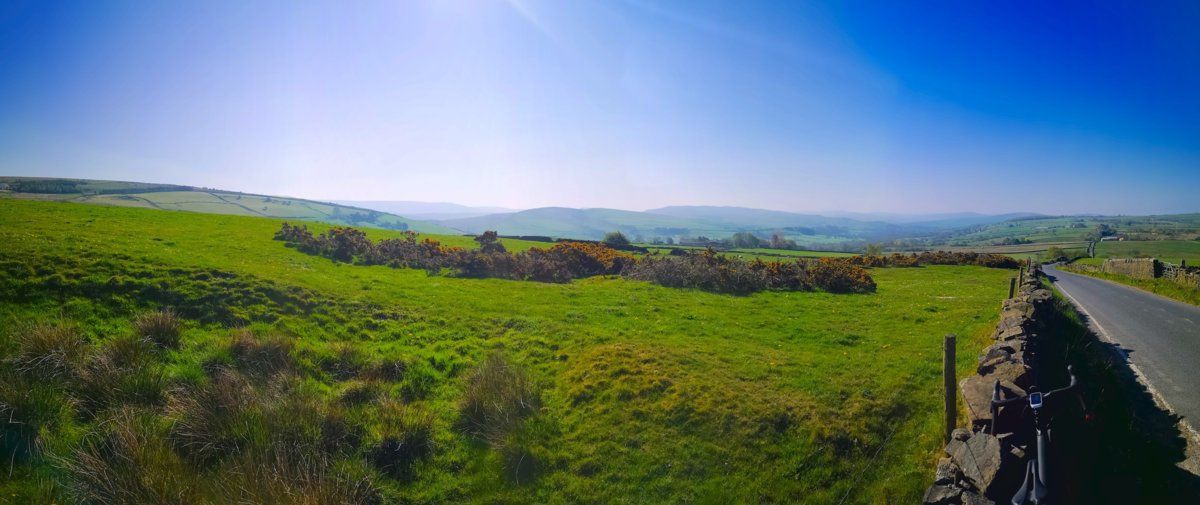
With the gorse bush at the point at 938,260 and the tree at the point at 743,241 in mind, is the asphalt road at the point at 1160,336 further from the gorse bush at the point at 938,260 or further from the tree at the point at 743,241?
the tree at the point at 743,241

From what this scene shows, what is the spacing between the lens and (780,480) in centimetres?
784

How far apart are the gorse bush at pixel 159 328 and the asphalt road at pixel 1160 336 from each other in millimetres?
23198

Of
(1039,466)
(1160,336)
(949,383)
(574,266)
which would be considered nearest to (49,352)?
(1039,466)

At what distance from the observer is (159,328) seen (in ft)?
38.9

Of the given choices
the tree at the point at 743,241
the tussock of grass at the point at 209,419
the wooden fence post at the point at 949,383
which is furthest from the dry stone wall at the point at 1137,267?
the tree at the point at 743,241

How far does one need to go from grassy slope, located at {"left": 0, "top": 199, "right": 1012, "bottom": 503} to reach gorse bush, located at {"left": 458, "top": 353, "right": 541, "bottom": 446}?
38cm

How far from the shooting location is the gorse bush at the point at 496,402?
9.49m

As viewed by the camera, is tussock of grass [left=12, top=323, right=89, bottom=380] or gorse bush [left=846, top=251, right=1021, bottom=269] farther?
gorse bush [left=846, top=251, right=1021, bottom=269]

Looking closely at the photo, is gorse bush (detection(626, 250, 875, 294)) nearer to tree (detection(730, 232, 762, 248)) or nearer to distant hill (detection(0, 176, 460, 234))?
tree (detection(730, 232, 762, 248))

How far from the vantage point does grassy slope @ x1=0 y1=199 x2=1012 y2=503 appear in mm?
8086

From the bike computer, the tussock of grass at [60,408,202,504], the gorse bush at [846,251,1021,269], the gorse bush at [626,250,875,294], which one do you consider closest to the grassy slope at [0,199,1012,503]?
the gorse bush at [626,250,875,294]

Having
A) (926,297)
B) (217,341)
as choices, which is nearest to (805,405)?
(217,341)

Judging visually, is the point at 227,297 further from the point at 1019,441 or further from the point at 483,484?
the point at 1019,441

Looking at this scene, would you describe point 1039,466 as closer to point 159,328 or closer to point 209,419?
point 209,419
